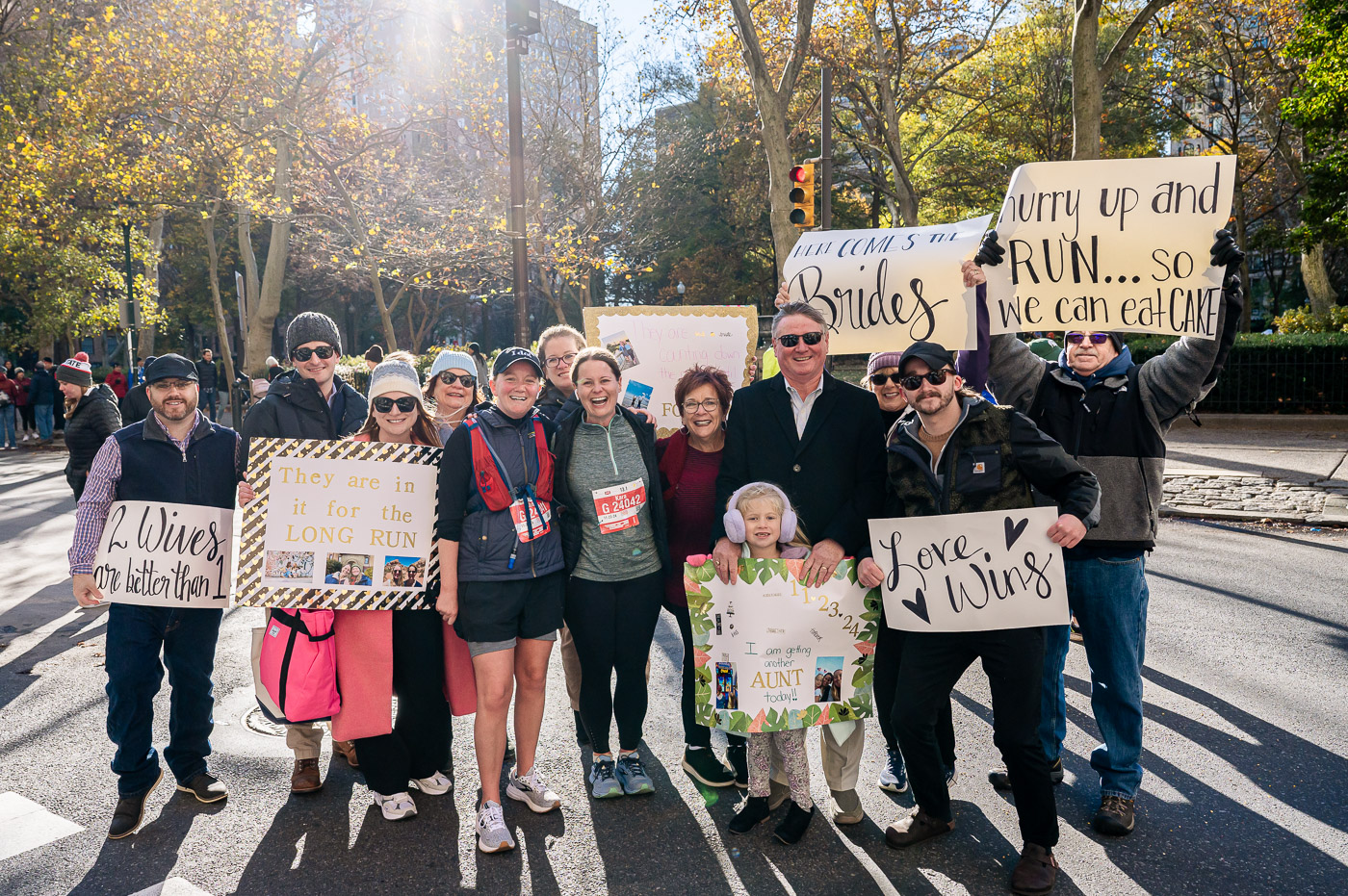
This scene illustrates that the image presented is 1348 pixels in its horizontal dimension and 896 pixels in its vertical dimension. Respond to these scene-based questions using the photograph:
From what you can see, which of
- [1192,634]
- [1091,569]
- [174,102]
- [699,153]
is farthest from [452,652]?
[699,153]

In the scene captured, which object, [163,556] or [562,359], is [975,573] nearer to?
[562,359]

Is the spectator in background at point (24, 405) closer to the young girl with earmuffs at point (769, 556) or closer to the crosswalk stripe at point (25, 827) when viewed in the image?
the crosswalk stripe at point (25, 827)

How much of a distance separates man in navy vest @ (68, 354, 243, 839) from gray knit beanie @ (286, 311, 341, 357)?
460 mm

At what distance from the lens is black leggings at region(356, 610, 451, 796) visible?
3836 millimetres

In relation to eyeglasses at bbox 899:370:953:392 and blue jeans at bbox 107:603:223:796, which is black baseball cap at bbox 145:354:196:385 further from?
eyeglasses at bbox 899:370:953:392

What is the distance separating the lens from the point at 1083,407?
12.5 ft

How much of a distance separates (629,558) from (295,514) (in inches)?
57.6

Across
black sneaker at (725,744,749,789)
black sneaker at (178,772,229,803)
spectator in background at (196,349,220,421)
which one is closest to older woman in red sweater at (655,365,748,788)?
black sneaker at (725,744,749,789)

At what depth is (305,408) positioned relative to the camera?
4.20 metres

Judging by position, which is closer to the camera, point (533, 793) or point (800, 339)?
point (800, 339)

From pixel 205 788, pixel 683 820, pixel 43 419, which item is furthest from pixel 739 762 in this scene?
pixel 43 419

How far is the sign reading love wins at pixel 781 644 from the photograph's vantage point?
11.8ft

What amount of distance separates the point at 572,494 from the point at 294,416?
1409mm

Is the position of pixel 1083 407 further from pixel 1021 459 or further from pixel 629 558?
pixel 629 558
